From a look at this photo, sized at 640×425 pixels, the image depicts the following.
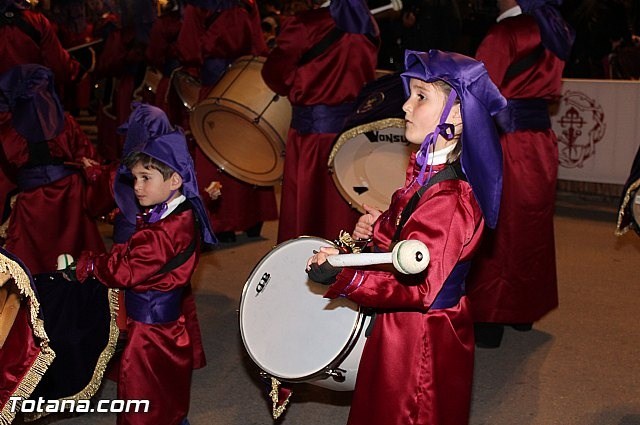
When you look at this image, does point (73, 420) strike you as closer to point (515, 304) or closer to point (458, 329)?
point (458, 329)

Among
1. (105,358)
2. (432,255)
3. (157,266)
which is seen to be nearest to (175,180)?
(157,266)

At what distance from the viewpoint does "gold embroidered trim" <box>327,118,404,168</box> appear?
14.2 feet

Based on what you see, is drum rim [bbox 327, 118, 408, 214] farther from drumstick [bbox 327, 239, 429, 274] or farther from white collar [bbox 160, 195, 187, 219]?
drumstick [bbox 327, 239, 429, 274]

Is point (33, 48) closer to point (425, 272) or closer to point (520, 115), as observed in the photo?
point (520, 115)

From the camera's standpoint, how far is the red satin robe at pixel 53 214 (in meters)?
5.32

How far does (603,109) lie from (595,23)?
3.25 meters

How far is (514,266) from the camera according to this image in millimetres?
5039

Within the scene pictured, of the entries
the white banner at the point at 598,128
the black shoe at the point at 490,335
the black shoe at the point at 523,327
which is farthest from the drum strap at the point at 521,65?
the white banner at the point at 598,128

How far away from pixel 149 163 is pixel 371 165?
4.70 feet

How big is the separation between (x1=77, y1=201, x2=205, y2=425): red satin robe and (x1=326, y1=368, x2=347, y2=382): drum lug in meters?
0.96

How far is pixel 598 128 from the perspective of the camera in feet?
28.9

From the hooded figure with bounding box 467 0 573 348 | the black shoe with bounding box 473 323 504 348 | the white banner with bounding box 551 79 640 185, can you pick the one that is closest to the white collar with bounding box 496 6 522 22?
the hooded figure with bounding box 467 0 573 348

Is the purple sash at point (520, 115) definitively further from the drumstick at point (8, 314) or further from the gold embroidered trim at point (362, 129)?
the drumstick at point (8, 314)

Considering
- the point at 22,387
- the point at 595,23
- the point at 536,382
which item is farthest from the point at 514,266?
the point at 595,23
